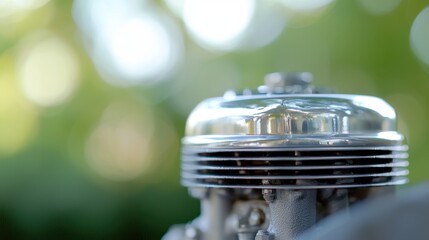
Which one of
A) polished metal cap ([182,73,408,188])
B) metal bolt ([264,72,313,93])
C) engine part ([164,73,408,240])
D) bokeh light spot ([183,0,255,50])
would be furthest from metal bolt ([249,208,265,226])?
bokeh light spot ([183,0,255,50])

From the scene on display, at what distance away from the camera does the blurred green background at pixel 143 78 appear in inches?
166

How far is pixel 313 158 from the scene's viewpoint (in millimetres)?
1334

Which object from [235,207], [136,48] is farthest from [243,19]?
[235,207]

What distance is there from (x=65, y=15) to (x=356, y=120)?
3.42 metres

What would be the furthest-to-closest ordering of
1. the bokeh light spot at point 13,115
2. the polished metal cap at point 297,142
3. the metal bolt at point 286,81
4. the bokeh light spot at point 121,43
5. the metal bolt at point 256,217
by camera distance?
the bokeh light spot at point 121,43
the bokeh light spot at point 13,115
the metal bolt at point 286,81
the metal bolt at point 256,217
the polished metal cap at point 297,142

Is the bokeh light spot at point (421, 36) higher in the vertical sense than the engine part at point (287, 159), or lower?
higher

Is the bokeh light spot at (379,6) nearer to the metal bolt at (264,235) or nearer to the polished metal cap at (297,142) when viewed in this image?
the polished metal cap at (297,142)

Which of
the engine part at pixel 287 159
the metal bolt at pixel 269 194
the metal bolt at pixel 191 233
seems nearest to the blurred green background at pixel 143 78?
the metal bolt at pixel 191 233

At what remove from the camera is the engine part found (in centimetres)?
136

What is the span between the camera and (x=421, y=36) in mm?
4359

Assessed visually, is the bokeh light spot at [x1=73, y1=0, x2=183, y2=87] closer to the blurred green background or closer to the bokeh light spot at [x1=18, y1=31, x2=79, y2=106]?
the blurred green background

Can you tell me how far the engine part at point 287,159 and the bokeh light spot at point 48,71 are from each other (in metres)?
2.97

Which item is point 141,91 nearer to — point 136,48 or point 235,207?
point 136,48

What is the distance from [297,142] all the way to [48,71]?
3.28 metres
